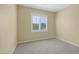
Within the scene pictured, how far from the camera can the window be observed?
5504mm

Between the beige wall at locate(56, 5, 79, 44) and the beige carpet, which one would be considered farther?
the beige wall at locate(56, 5, 79, 44)

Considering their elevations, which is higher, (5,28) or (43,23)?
(43,23)

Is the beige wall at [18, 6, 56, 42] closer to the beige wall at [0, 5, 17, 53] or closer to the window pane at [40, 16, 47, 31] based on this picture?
the window pane at [40, 16, 47, 31]

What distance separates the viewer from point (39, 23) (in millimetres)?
5672

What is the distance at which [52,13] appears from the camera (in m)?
6.26

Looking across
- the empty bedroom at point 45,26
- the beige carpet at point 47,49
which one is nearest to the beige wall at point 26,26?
the empty bedroom at point 45,26

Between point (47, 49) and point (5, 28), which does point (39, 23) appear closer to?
point (47, 49)

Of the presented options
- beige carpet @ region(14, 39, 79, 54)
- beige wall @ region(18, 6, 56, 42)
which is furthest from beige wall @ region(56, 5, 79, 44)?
beige wall @ region(18, 6, 56, 42)

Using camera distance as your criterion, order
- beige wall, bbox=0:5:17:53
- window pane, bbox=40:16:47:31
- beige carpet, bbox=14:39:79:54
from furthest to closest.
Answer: window pane, bbox=40:16:47:31, beige carpet, bbox=14:39:79:54, beige wall, bbox=0:5:17:53

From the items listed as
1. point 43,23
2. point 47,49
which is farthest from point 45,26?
point 47,49

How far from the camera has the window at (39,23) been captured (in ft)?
18.1

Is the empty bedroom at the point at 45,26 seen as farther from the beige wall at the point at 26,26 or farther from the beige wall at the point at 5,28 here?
the beige wall at the point at 5,28
